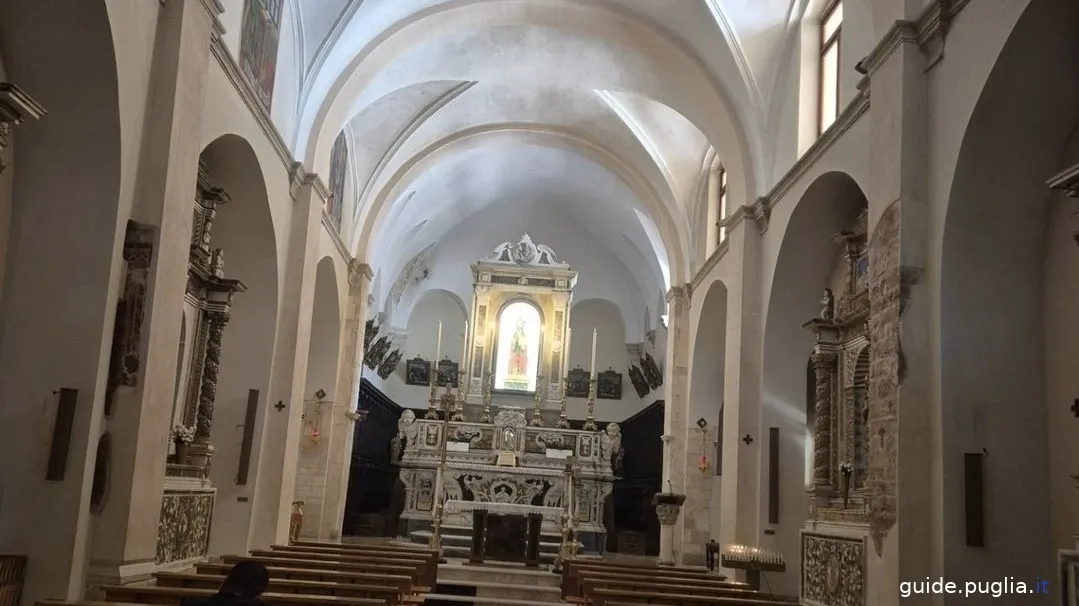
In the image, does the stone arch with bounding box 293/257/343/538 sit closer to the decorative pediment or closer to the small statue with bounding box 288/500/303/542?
the small statue with bounding box 288/500/303/542

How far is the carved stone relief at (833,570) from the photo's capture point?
29.0ft

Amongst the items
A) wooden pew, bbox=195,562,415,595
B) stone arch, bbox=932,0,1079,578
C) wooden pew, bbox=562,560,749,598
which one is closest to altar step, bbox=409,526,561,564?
wooden pew, bbox=562,560,749,598

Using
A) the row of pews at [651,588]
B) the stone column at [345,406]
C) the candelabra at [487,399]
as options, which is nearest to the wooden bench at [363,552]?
the row of pews at [651,588]

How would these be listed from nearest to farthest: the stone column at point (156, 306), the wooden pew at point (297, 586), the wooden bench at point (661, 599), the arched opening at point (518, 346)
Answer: the wooden pew at point (297, 586)
the stone column at point (156, 306)
the wooden bench at point (661, 599)
the arched opening at point (518, 346)

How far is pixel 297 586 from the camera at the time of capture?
7.48 m

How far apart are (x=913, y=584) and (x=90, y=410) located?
21.2 ft

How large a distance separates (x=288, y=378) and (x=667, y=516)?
7377mm

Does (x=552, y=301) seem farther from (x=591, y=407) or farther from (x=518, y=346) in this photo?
(x=591, y=407)

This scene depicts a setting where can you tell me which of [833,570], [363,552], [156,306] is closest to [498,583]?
[363,552]

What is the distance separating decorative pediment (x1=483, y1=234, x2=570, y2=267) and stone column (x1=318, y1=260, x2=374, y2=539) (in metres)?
6.76

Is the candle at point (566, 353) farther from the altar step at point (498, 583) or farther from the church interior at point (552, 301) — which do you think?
the altar step at point (498, 583)

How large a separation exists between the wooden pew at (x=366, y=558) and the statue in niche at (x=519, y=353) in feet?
45.2

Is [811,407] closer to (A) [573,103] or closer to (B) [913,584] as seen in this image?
(B) [913,584]

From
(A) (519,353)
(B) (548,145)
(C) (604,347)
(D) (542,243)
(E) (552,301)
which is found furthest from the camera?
(C) (604,347)
